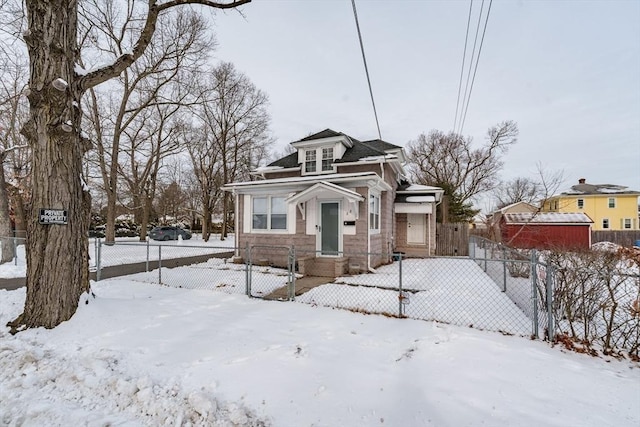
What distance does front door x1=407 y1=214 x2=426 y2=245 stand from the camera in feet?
49.8

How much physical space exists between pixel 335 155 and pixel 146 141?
A: 18.6m

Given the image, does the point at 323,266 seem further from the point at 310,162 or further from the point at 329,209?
the point at 310,162

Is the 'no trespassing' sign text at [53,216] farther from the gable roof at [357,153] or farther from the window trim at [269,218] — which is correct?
the gable roof at [357,153]

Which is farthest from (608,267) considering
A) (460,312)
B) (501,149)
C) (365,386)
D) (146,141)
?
(501,149)

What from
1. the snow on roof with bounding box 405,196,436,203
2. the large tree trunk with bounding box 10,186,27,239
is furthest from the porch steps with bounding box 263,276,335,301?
the large tree trunk with bounding box 10,186,27,239

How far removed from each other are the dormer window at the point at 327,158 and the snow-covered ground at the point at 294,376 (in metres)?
9.43

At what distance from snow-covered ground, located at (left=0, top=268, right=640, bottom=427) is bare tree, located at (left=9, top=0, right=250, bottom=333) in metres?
0.41

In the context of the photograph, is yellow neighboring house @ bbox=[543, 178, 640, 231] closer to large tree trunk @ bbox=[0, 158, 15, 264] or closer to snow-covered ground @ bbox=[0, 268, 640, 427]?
snow-covered ground @ bbox=[0, 268, 640, 427]

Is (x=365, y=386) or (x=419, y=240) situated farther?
(x=419, y=240)

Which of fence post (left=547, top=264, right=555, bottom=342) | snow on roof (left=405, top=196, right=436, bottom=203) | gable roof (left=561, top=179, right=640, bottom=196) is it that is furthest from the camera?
gable roof (left=561, top=179, right=640, bottom=196)

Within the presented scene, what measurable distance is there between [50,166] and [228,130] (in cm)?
2402

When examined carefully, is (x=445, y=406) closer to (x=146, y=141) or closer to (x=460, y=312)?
(x=460, y=312)

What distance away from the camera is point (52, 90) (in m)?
4.31

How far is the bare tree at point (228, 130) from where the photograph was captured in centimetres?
2553
